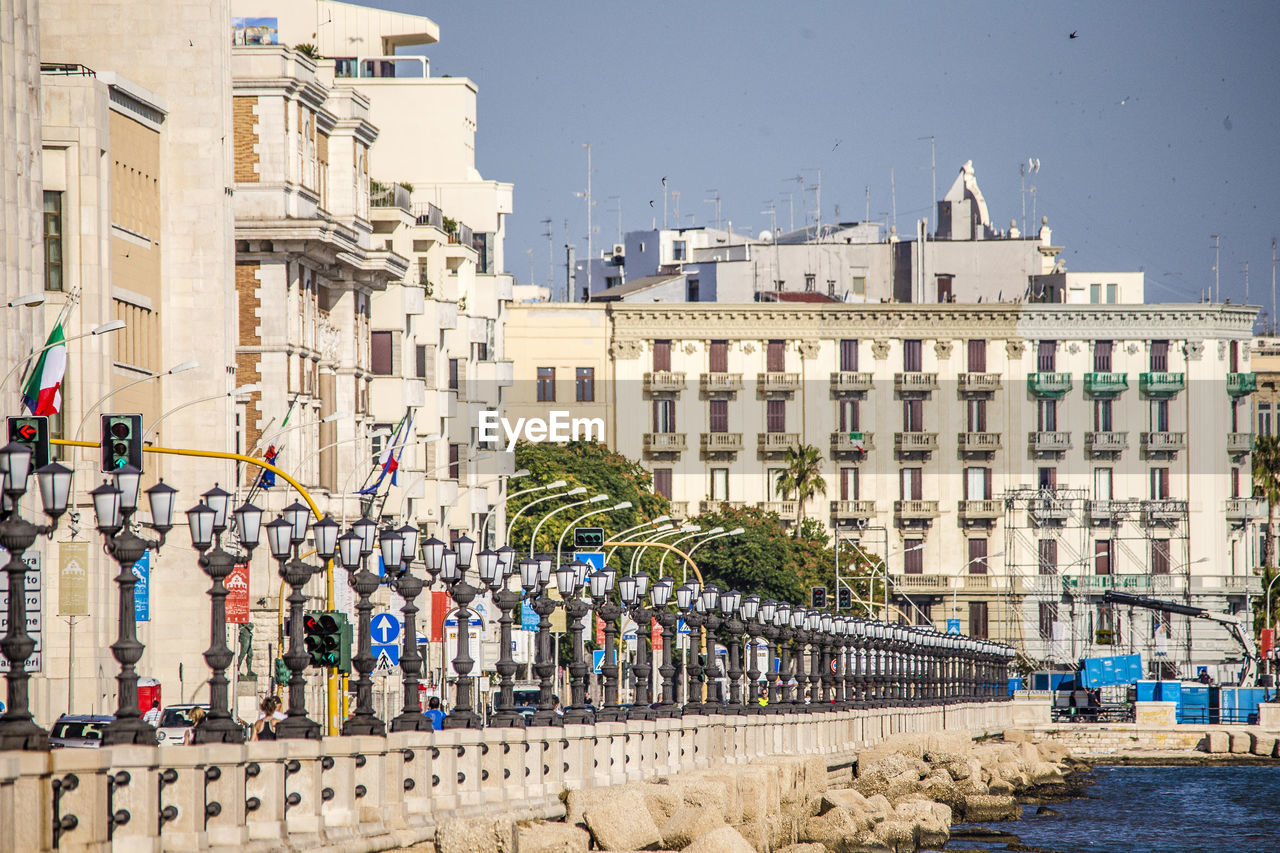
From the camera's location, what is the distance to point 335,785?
23.9m

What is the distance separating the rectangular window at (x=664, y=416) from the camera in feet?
373

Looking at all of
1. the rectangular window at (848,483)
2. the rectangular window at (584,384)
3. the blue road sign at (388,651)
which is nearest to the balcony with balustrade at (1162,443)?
the rectangular window at (848,483)

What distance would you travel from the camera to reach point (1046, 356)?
11694 cm

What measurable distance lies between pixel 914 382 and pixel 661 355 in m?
12.9

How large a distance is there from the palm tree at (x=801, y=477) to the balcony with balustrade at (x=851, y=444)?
1030 mm

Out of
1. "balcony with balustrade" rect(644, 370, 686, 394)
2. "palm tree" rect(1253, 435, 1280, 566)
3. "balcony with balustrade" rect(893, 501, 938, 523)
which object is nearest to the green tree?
"balcony with balustrade" rect(644, 370, 686, 394)

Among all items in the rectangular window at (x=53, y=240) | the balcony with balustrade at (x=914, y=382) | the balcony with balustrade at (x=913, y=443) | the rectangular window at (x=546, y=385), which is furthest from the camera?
the balcony with balustrade at (x=914, y=382)

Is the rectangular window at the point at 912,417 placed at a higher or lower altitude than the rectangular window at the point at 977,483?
higher

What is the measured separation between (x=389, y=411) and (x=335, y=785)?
4836cm

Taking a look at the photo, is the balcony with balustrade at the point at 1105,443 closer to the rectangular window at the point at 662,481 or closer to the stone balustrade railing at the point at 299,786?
the rectangular window at the point at 662,481

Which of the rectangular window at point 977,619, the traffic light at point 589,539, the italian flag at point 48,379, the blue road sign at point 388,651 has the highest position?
the italian flag at point 48,379

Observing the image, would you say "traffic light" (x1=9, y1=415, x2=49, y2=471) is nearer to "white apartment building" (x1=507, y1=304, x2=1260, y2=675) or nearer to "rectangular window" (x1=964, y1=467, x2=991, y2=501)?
"white apartment building" (x1=507, y1=304, x2=1260, y2=675)

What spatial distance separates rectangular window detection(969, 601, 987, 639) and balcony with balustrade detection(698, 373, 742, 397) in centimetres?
1670

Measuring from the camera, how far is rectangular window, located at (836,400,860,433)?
11456 cm
